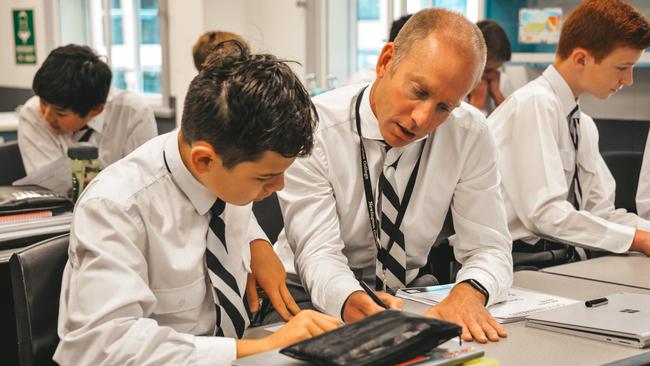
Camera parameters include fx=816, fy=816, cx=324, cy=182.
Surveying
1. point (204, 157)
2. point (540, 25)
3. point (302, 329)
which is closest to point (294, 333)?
point (302, 329)

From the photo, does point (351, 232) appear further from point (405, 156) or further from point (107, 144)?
point (107, 144)

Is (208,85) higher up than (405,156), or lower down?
higher up

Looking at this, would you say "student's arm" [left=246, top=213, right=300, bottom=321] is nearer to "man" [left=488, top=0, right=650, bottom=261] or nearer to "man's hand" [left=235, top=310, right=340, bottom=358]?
"man's hand" [left=235, top=310, right=340, bottom=358]

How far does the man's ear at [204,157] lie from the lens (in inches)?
55.6

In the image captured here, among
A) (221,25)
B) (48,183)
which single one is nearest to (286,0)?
(221,25)

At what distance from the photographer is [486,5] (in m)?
4.49

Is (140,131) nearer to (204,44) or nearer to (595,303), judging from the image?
(204,44)

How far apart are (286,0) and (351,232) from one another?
397 centimetres

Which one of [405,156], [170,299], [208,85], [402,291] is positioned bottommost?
[402,291]

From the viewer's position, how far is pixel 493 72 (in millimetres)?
4297

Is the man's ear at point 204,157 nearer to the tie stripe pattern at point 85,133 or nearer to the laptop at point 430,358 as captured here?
the laptop at point 430,358

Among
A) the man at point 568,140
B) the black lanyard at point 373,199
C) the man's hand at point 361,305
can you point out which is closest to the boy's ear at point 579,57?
the man at point 568,140

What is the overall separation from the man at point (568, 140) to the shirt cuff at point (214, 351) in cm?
137

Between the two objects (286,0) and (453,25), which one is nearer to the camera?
(453,25)
